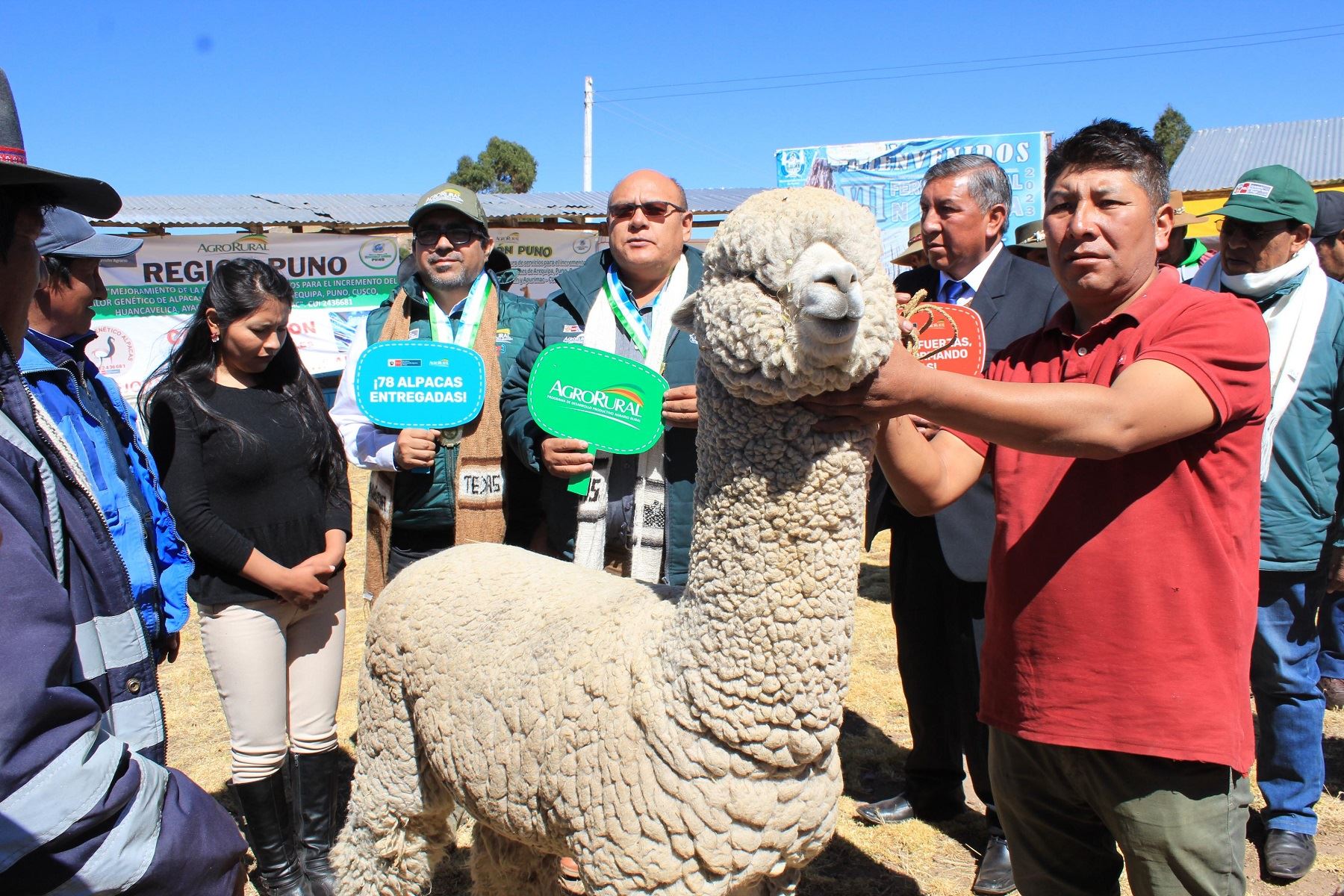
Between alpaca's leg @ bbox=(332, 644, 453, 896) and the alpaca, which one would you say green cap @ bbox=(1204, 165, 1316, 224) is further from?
alpaca's leg @ bbox=(332, 644, 453, 896)

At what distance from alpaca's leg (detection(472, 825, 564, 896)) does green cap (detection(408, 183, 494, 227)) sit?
2.23 meters

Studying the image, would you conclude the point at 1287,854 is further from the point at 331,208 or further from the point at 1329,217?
the point at 331,208

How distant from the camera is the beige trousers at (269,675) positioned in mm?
2926

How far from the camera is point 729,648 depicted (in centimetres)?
156

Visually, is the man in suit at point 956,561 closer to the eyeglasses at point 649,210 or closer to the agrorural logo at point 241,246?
the eyeglasses at point 649,210

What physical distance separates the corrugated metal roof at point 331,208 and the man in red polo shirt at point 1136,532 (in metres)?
9.65

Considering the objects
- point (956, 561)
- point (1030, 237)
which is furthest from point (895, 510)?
point (1030, 237)

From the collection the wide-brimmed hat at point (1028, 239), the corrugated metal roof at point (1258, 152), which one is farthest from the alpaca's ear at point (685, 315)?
the corrugated metal roof at point (1258, 152)

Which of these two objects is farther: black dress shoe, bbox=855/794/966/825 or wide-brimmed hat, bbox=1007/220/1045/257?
wide-brimmed hat, bbox=1007/220/1045/257

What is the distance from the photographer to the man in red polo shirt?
1650 millimetres

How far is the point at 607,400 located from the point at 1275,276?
276 centimetres

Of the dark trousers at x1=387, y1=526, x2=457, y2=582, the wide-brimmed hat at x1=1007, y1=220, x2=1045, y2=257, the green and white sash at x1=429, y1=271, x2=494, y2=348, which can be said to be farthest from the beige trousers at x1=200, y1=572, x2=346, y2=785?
the wide-brimmed hat at x1=1007, y1=220, x2=1045, y2=257

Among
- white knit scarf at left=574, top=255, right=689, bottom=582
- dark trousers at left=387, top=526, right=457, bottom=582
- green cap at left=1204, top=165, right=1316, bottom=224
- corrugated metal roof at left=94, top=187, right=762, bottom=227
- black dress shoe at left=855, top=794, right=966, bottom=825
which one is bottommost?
black dress shoe at left=855, top=794, right=966, bottom=825

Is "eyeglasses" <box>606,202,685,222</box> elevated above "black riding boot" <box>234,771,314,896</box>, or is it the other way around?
"eyeglasses" <box>606,202,685,222</box>
